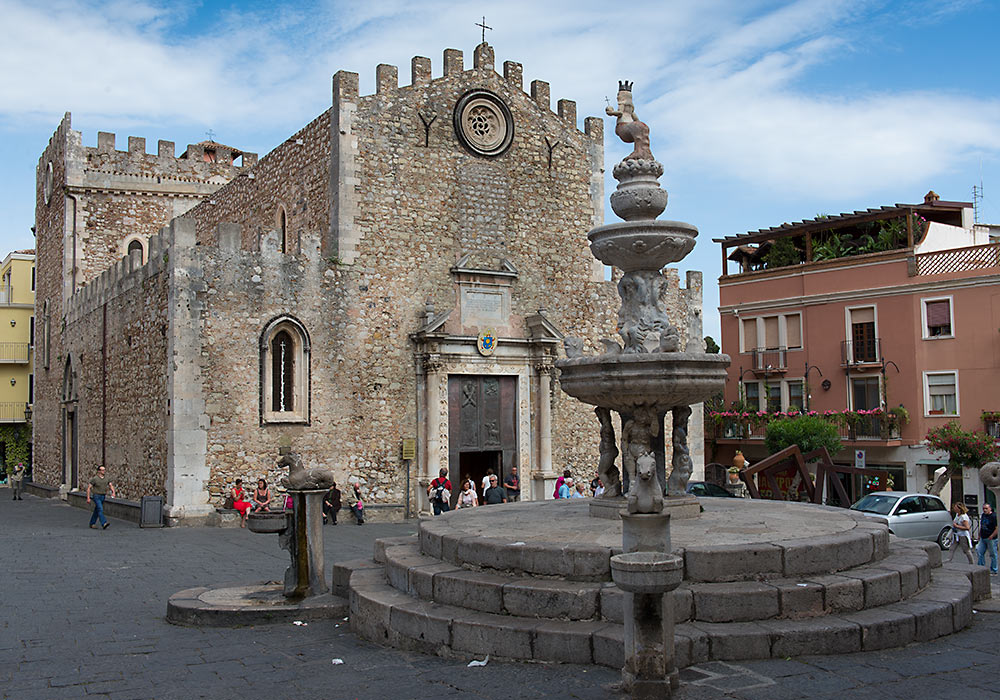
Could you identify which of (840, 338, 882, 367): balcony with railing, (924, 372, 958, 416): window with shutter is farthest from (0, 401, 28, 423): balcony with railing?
(924, 372, 958, 416): window with shutter

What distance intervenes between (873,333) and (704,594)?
25.3 meters

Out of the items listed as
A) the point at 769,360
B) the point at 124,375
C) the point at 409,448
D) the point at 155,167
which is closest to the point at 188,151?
the point at 155,167

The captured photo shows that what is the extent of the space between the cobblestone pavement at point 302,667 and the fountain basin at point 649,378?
3.20 meters

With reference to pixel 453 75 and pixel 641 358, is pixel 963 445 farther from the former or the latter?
pixel 641 358

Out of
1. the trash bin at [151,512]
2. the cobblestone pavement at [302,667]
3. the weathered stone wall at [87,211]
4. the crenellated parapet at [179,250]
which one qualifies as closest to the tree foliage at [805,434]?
the crenellated parapet at [179,250]

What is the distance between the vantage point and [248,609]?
335 inches

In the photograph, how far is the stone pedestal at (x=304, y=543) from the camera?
9.09 m

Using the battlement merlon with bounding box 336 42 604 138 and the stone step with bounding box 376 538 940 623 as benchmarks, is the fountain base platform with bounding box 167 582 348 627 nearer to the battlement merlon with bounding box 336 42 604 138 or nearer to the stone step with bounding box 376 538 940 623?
the stone step with bounding box 376 538 940 623

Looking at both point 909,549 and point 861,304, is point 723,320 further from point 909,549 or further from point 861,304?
point 909,549

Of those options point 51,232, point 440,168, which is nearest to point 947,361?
point 440,168

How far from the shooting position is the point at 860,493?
2847 centimetres

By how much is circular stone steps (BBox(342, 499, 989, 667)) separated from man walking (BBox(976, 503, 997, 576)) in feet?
14.8

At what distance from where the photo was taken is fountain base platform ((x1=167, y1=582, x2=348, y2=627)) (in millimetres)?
8445

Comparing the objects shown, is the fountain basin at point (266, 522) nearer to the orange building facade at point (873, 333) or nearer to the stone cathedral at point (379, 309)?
the stone cathedral at point (379, 309)
